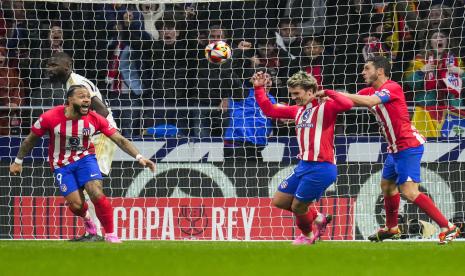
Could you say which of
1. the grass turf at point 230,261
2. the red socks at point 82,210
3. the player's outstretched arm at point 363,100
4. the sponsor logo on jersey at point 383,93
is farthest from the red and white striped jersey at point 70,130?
the sponsor logo on jersey at point 383,93

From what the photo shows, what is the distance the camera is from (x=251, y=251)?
10266 millimetres

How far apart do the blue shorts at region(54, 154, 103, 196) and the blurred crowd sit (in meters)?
2.65

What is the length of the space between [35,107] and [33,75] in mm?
1418

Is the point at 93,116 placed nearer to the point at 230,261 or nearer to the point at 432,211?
the point at 432,211

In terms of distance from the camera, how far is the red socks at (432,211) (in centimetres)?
1206

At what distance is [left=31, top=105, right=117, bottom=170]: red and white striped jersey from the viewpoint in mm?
12484

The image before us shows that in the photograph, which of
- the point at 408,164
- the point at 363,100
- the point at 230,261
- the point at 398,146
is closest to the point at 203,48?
the point at 398,146

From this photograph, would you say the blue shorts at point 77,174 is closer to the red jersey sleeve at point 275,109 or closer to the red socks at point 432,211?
the red jersey sleeve at point 275,109

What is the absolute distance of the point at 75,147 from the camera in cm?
1252

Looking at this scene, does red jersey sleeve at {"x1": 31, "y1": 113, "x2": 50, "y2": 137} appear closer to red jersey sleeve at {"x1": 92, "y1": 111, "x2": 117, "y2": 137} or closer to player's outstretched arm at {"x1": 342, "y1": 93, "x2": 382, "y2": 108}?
red jersey sleeve at {"x1": 92, "y1": 111, "x2": 117, "y2": 137}

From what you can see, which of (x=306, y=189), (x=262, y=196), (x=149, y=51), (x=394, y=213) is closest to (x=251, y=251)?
(x=306, y=189)

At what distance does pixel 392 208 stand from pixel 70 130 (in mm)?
3688

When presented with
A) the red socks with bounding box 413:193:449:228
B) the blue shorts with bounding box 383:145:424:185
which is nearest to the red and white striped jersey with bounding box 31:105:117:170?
the blue shorts with bounding box 383:145:424:185

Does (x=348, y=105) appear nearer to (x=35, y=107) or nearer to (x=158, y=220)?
(x=158, y=220)
